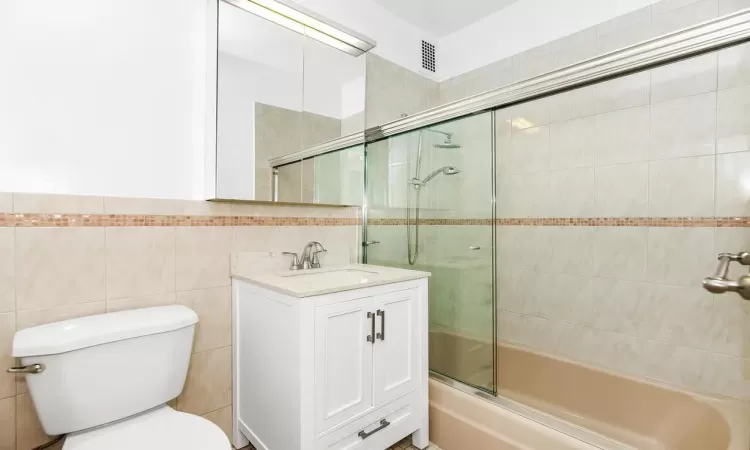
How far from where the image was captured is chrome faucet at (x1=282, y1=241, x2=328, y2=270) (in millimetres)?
1813

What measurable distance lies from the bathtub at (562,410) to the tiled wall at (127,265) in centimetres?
102

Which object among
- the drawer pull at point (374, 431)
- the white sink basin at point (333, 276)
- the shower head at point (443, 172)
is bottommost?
the drawer pull at point (374, 431)

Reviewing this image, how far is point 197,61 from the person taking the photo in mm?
1539

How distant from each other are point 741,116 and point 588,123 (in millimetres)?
606

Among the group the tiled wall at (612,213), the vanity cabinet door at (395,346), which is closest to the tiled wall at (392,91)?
the tiled wall at (612,213)

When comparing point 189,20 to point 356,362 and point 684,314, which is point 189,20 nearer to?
point 356,362

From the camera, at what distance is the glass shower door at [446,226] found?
1754 mm

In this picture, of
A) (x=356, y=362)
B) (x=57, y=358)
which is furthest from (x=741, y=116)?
(x=57, y=358)

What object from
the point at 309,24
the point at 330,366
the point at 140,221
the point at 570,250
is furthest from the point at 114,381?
the point at 570,250

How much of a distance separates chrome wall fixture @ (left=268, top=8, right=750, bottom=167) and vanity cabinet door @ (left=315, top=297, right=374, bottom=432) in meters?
0.81

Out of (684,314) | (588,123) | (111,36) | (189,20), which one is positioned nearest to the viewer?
(111,36)

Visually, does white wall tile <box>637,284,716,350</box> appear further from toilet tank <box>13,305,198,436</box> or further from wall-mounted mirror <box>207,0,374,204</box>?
toilet tank <box>13,305,198,436</box>

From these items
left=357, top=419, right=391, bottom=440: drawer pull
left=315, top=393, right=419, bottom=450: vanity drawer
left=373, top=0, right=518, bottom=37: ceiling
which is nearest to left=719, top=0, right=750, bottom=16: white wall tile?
left=373, top=0, right=518, bottom=37: ceiling

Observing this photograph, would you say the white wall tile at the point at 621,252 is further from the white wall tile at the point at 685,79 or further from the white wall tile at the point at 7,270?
the white wall tile at the point at 7,270
